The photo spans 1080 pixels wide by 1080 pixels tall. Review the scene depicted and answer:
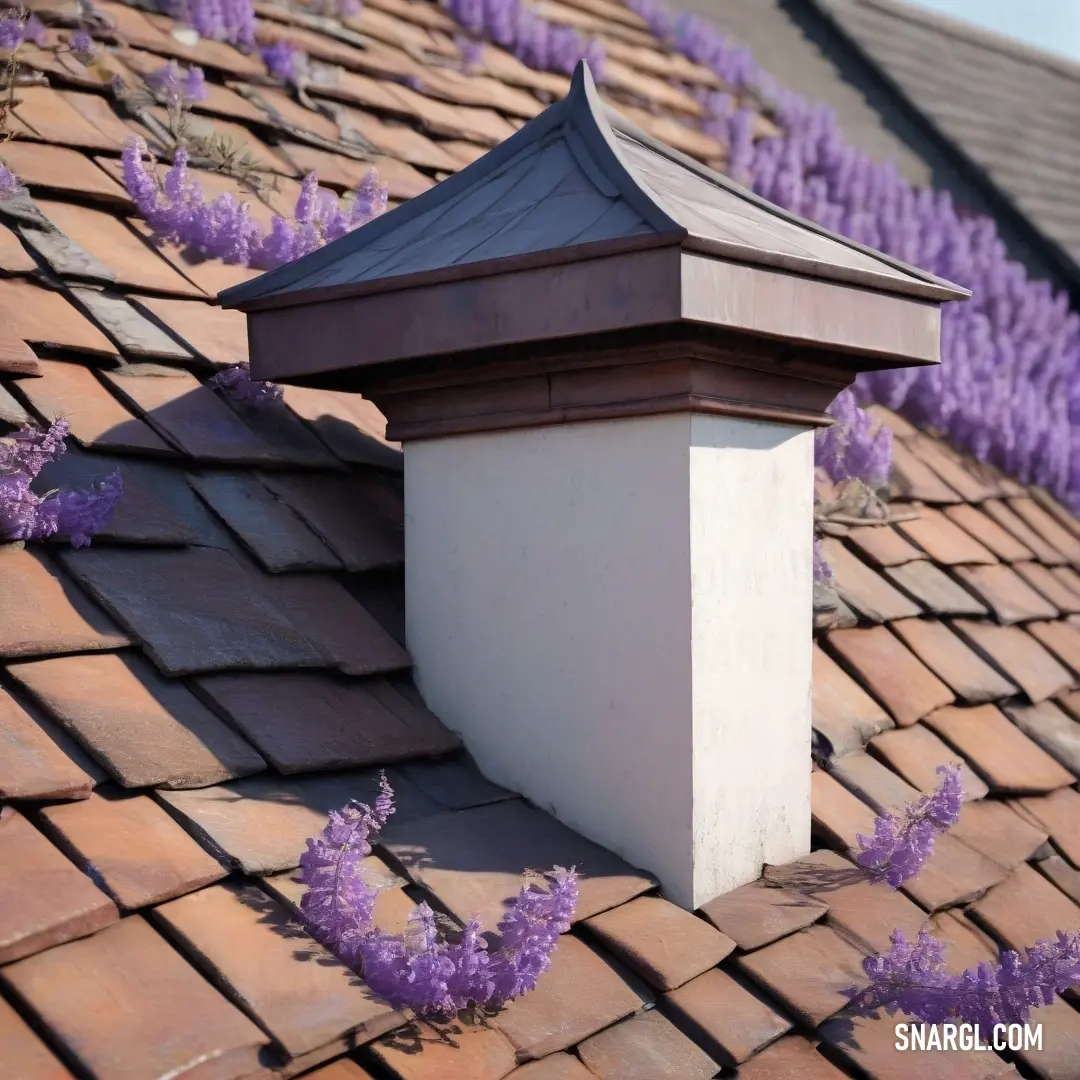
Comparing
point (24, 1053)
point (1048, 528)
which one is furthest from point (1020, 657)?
point (24, 1053)

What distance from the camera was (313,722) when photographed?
2.32m

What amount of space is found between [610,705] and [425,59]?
3.01m

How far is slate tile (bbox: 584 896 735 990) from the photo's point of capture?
2.17 metres

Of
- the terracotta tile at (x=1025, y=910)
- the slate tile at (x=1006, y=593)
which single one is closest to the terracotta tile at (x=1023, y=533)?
the slate tile at (x=1006, y=593)

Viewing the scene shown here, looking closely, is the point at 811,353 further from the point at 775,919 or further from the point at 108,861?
the point at 108,861

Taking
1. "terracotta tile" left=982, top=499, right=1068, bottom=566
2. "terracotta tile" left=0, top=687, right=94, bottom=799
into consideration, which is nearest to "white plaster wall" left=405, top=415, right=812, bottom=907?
"terracotta tile" left=0, top=687, right=94, bottom=799

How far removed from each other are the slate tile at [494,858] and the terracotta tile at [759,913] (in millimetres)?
138

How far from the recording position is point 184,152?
3.22m

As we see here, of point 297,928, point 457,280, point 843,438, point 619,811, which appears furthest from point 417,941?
point 843,438

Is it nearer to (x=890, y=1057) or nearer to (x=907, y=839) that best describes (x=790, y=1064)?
(x=890, y=1057)

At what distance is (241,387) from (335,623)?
61cm

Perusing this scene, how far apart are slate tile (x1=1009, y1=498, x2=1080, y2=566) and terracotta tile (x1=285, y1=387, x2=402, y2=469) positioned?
8.58 ft

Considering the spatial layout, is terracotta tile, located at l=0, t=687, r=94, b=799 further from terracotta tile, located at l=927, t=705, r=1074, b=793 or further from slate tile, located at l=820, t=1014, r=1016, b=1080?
terracotta tile, located at l=927, t=705, r=1074, b=793

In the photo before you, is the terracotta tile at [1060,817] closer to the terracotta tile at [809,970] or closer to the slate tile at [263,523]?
the terracotta tile at [809,970]
